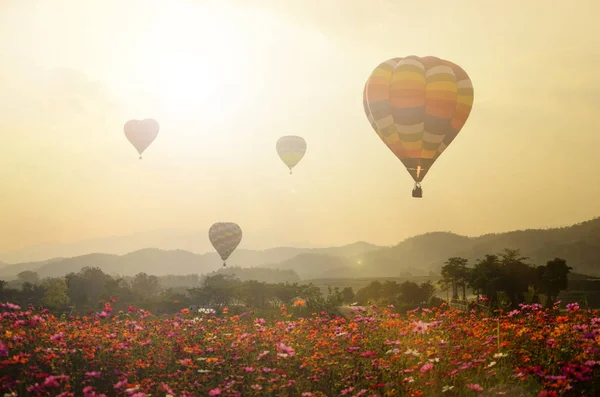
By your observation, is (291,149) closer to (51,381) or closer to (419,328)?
(419,328)

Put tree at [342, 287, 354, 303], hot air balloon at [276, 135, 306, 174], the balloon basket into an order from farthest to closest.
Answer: tree at [342, 287, 354, 303] < hot air balloon at [276, 135, 306, 174] < the balloon basket

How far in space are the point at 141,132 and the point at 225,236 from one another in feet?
107

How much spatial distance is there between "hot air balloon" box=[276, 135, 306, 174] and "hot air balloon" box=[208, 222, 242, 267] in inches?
1093

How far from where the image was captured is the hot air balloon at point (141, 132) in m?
52.7

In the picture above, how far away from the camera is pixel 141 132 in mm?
53062

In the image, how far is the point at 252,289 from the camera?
86.2 metres

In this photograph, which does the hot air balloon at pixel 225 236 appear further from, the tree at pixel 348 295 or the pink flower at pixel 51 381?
the pink flower at pixel 51 381

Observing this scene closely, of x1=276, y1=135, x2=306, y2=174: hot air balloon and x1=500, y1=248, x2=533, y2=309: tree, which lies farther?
x1=276, y1=135, x2=306, y2=174: hot air balloon

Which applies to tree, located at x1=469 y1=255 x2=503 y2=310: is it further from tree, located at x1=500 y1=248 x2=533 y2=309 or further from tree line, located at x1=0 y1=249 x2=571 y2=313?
tree, located at x1=500 y1=248 x2=533 y2=309

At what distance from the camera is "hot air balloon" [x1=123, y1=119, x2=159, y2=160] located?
52.7 metres

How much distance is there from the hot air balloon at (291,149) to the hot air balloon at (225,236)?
27761 mm

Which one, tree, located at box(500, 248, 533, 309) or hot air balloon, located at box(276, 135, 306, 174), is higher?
hot air balloon, located at box(276, 135, 306, 174)

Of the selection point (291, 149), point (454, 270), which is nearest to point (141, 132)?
point (291, 149)

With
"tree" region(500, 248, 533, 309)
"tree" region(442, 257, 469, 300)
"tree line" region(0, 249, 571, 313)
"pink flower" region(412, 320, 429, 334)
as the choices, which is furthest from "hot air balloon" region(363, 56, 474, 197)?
"tree" region(442, 257, 469, 300)
